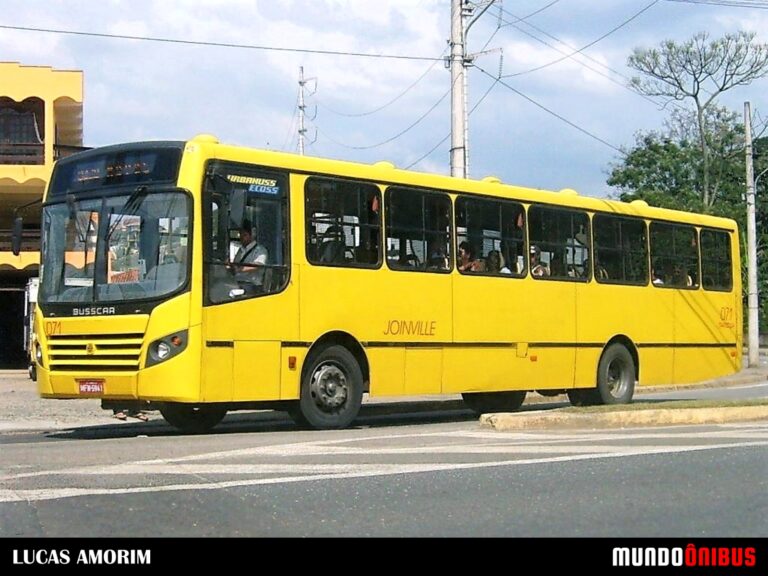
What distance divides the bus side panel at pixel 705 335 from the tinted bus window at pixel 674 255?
10.2 inches

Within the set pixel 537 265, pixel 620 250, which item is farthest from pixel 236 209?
pixel 620 250

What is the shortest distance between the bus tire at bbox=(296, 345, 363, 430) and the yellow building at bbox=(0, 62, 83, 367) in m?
23.2

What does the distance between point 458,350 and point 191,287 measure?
4726mm

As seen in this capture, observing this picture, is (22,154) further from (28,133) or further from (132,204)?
(132,204)

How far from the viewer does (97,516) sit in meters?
7.70

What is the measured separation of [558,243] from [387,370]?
4491 mm

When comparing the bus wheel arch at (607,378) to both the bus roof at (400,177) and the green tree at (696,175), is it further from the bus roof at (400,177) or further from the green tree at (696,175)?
the green tree at (696,175)

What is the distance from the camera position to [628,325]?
2009 cm

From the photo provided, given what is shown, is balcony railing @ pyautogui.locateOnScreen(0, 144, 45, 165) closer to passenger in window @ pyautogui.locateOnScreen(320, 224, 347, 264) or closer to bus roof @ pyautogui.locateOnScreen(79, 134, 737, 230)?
bus roof @ pyautogui.locateOnScreen(79, 134, 737, 230)

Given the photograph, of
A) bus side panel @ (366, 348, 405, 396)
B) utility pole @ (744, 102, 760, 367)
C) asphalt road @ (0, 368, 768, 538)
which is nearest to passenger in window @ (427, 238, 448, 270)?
bus side panel @ (366, 348, 405, 396)

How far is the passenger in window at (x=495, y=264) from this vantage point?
17547 mm

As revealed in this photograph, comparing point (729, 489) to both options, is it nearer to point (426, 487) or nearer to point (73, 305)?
point (426, 487)
